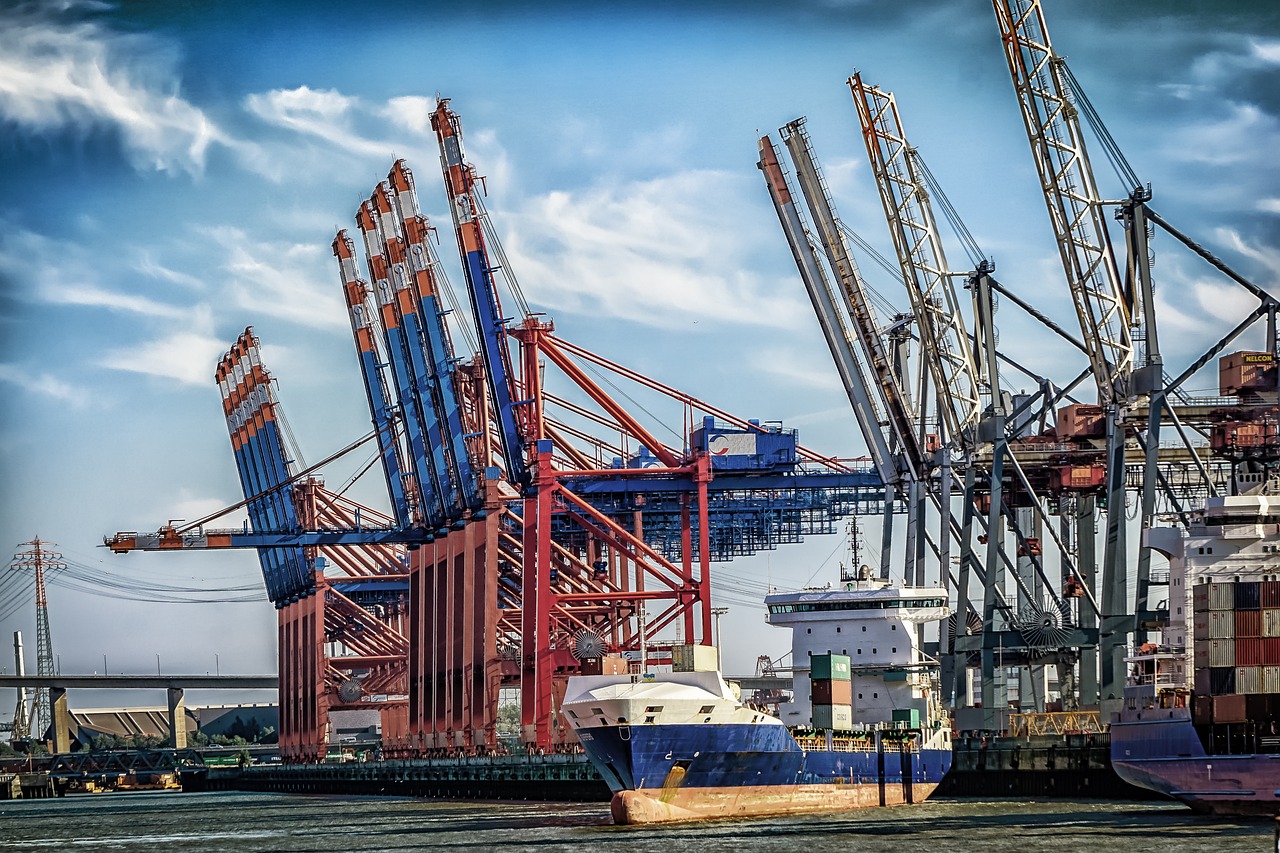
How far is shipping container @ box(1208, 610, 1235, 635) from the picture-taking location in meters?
50.4

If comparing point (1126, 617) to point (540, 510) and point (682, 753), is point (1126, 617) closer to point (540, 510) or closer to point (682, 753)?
point (682, 753)

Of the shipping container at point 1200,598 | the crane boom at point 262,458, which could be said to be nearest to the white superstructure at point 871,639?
the shipping container at point 1200,598

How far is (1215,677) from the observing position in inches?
1987

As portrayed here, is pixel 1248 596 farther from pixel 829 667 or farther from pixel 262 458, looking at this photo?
pixel 262 458

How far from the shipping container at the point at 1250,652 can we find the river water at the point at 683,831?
12.8 ft

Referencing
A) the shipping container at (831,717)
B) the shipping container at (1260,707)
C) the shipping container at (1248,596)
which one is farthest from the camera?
the shipping container at (831,717)

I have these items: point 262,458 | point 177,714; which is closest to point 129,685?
point 177,714

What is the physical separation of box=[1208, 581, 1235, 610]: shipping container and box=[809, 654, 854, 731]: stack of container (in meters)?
14.0

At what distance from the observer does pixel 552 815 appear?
62906 mm

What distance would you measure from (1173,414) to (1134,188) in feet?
24.4

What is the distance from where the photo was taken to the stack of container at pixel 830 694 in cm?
6138

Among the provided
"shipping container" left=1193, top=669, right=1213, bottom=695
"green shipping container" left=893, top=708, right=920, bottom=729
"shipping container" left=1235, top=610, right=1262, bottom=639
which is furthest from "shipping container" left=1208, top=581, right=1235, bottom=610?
"green shipping container" left=893, top=708, right=920, bottom=729

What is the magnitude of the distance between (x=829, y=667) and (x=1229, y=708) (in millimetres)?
14862

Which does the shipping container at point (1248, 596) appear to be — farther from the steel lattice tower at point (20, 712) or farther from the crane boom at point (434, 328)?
the steel lattice tower at point (20, 712)
